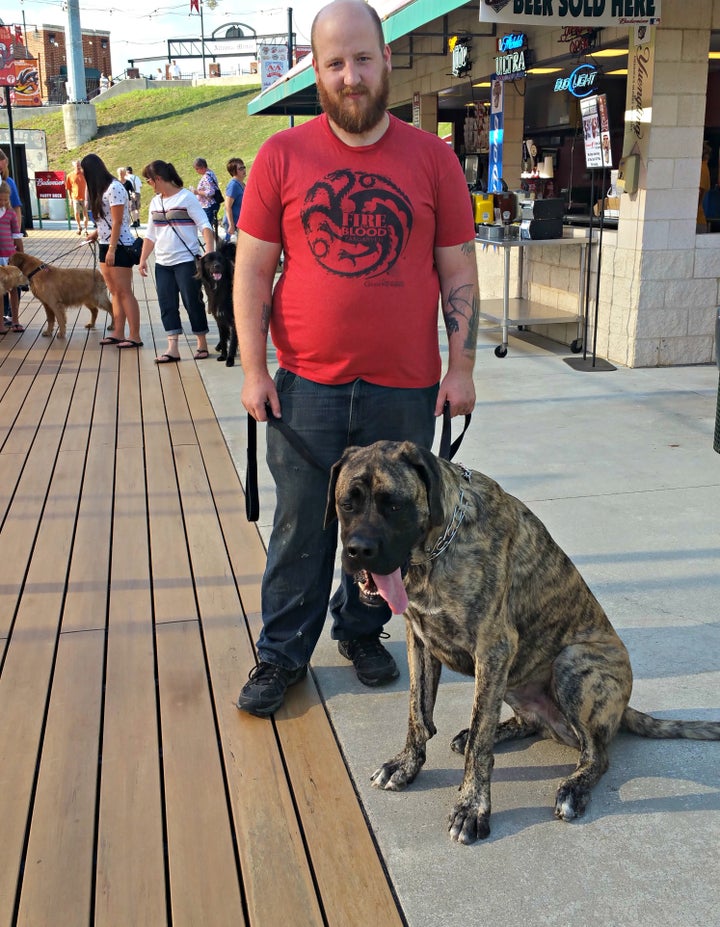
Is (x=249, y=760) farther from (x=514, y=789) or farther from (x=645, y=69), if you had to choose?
(x=645, y=69)

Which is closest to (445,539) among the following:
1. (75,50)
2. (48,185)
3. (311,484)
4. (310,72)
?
(311,484)

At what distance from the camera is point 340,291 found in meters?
2.65

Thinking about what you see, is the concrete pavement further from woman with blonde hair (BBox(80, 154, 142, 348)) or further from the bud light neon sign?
woman with blonde hair (BBox(80, 154, 142, 348))

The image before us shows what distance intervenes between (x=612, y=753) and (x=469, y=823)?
0.60 meters

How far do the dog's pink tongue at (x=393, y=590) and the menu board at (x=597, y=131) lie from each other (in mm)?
6268

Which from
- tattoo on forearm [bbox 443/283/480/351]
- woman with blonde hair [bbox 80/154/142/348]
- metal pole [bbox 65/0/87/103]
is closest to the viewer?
tattoo on forearm [bbox 443/283/480/351]

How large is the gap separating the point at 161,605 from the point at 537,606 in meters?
1.79

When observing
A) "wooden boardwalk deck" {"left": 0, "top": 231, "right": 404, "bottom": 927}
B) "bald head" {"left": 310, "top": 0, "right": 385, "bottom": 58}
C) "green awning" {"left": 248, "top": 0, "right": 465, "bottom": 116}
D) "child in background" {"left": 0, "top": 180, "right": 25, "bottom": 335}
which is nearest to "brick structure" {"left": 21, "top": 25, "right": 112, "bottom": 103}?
"green awning" {"left": 248, "top": 0, "right": 465, "bottom": 116}

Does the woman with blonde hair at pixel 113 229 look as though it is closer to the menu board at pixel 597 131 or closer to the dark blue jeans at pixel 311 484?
the menu board at pixel 597 131

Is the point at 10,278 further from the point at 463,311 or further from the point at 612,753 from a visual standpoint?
the point at 612,753

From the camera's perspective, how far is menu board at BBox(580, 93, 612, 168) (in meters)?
7.44

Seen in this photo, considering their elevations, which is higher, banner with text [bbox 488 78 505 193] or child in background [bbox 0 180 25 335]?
banner with text [bbox 488 78 505 193]

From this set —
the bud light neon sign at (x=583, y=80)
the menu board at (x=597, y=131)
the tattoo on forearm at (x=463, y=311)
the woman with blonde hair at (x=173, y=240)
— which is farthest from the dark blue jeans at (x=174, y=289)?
the tattoo on forearm at (x=463, y=311)

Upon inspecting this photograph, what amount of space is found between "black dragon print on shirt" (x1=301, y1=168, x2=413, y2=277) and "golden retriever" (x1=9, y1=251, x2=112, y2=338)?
8.11 meters
